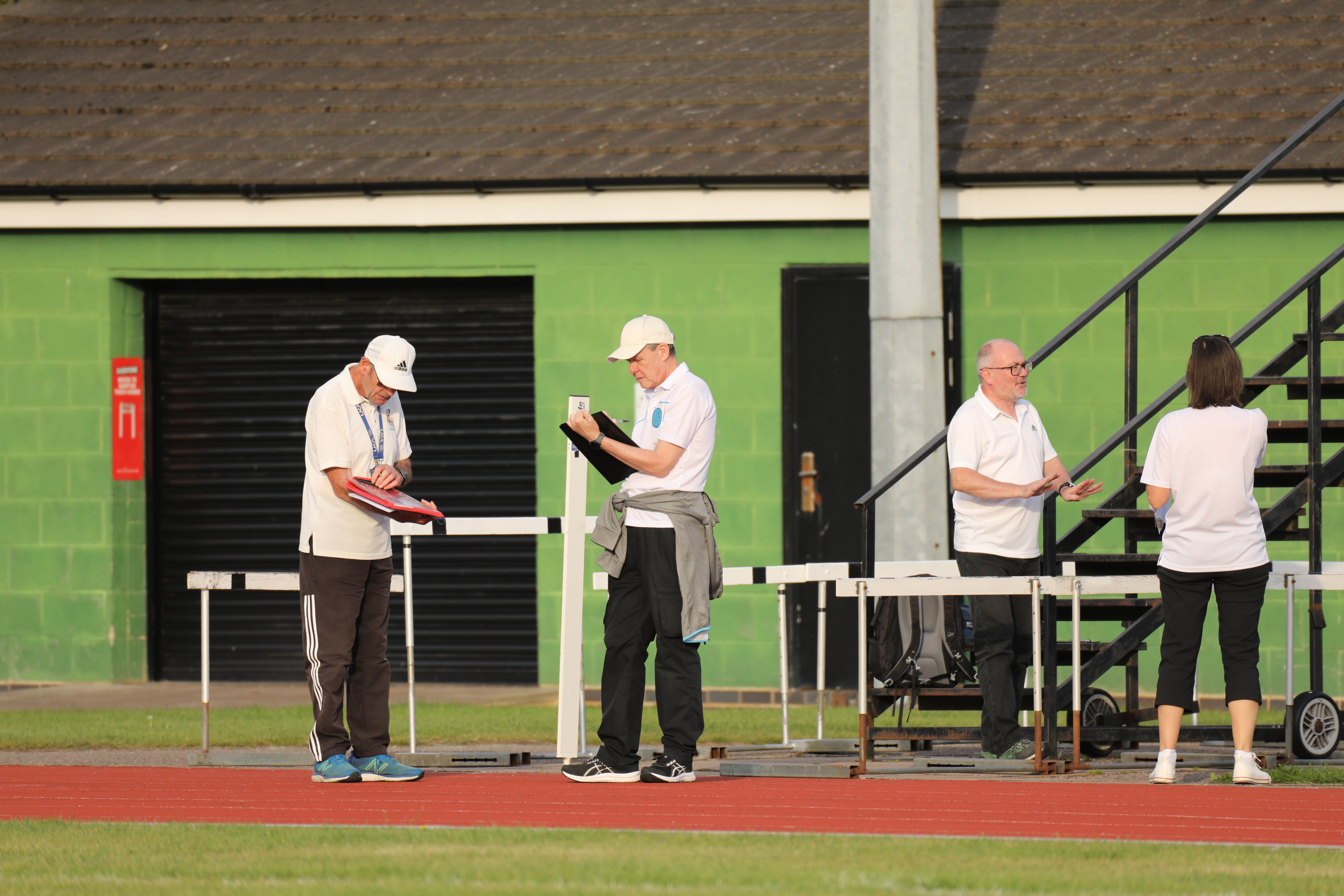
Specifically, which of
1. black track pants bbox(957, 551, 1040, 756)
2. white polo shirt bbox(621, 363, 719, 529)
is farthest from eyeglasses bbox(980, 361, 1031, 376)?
white polo shirt bbox(621, 363, 719, 529)

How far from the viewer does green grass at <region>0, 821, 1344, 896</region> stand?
530 centimetres

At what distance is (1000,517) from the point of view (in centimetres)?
827

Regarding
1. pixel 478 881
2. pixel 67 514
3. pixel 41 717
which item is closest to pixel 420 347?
pixel 67 514

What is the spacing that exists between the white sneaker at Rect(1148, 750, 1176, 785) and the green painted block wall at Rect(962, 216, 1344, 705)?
16.1ft

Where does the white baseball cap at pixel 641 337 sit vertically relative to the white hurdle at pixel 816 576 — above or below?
above

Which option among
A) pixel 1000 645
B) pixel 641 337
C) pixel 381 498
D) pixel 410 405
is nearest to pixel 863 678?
pixel 1000 645

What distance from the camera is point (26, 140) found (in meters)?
13.5

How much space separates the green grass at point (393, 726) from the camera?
10078 mm

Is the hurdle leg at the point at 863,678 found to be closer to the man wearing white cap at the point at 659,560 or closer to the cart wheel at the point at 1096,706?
the man wearing white cap at the point at 659,560

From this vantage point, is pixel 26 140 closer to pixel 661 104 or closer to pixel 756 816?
pixel 661 104

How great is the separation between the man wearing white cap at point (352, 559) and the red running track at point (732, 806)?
194mm

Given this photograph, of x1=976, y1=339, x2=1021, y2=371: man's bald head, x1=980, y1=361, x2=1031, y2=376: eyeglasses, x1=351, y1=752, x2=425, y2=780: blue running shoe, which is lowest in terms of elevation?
x1=351, y1=752, x2=425, y2=780: blue running shoe

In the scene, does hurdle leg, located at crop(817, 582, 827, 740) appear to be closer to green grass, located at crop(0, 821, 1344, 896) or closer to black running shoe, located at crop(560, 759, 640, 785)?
black running shoe, located at crop(560, 759, 640, 785)

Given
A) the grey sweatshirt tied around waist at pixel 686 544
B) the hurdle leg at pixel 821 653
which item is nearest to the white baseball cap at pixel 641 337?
the grey sweatshirt tied around waist at pixel 686 544
